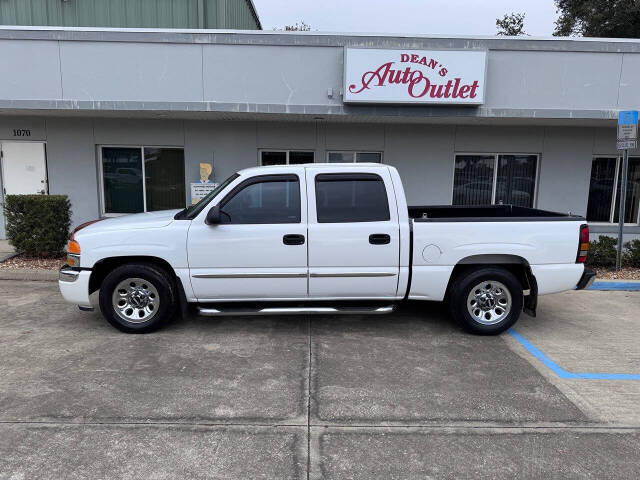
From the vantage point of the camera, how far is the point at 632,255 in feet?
30.2

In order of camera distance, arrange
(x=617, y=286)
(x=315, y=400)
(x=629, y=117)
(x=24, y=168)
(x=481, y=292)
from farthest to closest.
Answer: (x=24, y=168) → (x=629, y=117) → (x=617, y=286) → (x=481, y=292) → (x=315, y=400)

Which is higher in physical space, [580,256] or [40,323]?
[580,256]

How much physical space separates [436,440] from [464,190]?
8.57 meters

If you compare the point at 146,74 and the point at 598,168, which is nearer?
the point at 146,74

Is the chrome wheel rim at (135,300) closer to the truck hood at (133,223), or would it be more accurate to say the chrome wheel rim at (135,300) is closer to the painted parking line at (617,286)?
the truck hood at (133,223)

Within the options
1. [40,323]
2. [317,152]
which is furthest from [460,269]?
Answer: [317,152]

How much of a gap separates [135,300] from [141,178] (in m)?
6.20

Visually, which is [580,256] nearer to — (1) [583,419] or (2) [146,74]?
(1) [583,419]

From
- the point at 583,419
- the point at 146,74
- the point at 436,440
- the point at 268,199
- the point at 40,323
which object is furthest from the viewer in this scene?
the point at 146,74

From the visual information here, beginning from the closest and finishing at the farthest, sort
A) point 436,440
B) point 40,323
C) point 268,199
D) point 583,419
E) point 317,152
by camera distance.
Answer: point 436,440, point 583,419, point 268,199, point 40,323, point 317,152

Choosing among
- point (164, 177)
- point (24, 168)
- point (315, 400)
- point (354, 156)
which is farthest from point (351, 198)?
point (24, 168)

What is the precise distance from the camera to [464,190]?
36.8 feet

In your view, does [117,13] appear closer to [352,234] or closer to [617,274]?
[352,234]

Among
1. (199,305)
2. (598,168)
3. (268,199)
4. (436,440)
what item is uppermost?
(598,168)
